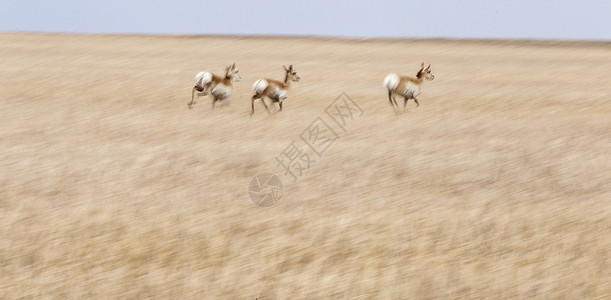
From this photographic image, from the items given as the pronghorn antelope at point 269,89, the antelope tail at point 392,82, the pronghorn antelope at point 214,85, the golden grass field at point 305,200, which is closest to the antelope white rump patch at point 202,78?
the pronghorn antelope at point 214,85

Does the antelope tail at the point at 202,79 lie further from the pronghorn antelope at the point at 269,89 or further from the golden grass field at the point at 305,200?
the pronghorn antelope at the point at 269,89

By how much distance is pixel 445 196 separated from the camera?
28.9 feet

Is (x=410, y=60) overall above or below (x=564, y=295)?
below

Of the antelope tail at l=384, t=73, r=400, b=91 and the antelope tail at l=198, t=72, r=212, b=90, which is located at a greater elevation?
the antelope tail at l=384, t=73, r=400, b=91

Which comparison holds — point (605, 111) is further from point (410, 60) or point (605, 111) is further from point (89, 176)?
point (410, 60)

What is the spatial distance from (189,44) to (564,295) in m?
39.6

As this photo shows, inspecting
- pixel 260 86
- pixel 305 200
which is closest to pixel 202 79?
pixel 260 86

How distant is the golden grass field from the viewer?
614 centimetres

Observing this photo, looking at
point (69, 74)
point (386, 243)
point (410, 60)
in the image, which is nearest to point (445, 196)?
point (386, 243)

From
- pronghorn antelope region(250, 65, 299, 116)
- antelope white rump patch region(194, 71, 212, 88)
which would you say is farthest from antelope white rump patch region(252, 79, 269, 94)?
antelope white rump patch region(194, 71, 212, 88)

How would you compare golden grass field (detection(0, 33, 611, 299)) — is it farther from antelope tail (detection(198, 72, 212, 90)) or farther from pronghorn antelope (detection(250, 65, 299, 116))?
antelope tail (detection(198, 72, 212, 90))

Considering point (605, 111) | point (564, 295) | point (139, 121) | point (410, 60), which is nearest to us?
point (564, 295)

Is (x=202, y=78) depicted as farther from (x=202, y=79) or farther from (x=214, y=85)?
(x=214, y=85)

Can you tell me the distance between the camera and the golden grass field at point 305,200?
6145 mm
